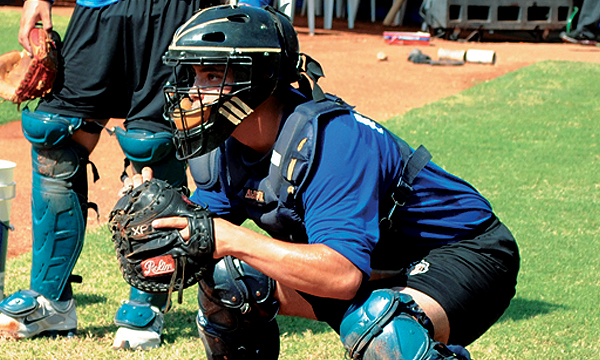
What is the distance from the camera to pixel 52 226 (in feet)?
11.4

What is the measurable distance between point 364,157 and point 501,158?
16.1 feet

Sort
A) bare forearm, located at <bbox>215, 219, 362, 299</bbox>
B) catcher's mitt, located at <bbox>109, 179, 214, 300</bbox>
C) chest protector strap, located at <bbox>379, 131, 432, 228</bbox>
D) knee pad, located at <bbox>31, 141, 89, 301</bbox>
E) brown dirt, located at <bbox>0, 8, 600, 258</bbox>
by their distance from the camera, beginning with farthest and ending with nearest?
brown dirt, located at <bbox>0, 8, 600, 258</bbox>, knee pad, located at <bbox>31, 141, 89, 301</bbox>, chest protector strap, located at <bbox>379, 131, 432, 228</bbox>, catcher's mitt, located at <bbox>109, 179, 214, 300</bbox>, bare forearm, located at <bbox>215, 219, 362, 299</bbox>

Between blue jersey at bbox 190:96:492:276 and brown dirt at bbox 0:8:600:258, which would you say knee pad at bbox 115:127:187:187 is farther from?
brown dirt at bbox 0:8:600:258

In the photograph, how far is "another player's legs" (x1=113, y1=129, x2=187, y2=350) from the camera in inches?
131

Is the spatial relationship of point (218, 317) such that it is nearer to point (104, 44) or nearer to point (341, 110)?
point (341, 110)

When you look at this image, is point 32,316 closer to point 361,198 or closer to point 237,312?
point 237,312

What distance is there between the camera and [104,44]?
3.54 m

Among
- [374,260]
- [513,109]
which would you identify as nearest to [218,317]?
[374,260]

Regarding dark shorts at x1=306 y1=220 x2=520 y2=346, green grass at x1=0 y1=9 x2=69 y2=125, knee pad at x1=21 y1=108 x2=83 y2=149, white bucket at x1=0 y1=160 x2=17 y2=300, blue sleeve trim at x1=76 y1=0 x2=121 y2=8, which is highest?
blue sleeve trim at x1=76 y1=0 x2=121 y2=8

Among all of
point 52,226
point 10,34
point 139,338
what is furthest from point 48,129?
point 10,34

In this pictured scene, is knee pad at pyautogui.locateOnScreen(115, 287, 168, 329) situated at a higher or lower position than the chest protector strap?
lower

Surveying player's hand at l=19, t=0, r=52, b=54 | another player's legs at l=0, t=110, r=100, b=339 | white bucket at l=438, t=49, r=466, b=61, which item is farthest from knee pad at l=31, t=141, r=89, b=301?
white bucket at l=438, t=49, r=466, b=61

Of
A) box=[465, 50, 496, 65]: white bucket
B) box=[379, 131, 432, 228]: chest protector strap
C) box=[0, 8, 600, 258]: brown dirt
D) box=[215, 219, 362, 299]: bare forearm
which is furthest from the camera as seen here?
box=[465, 50, 496, 65]: white bucket

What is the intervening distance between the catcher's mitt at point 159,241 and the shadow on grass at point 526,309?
1.87 meters
